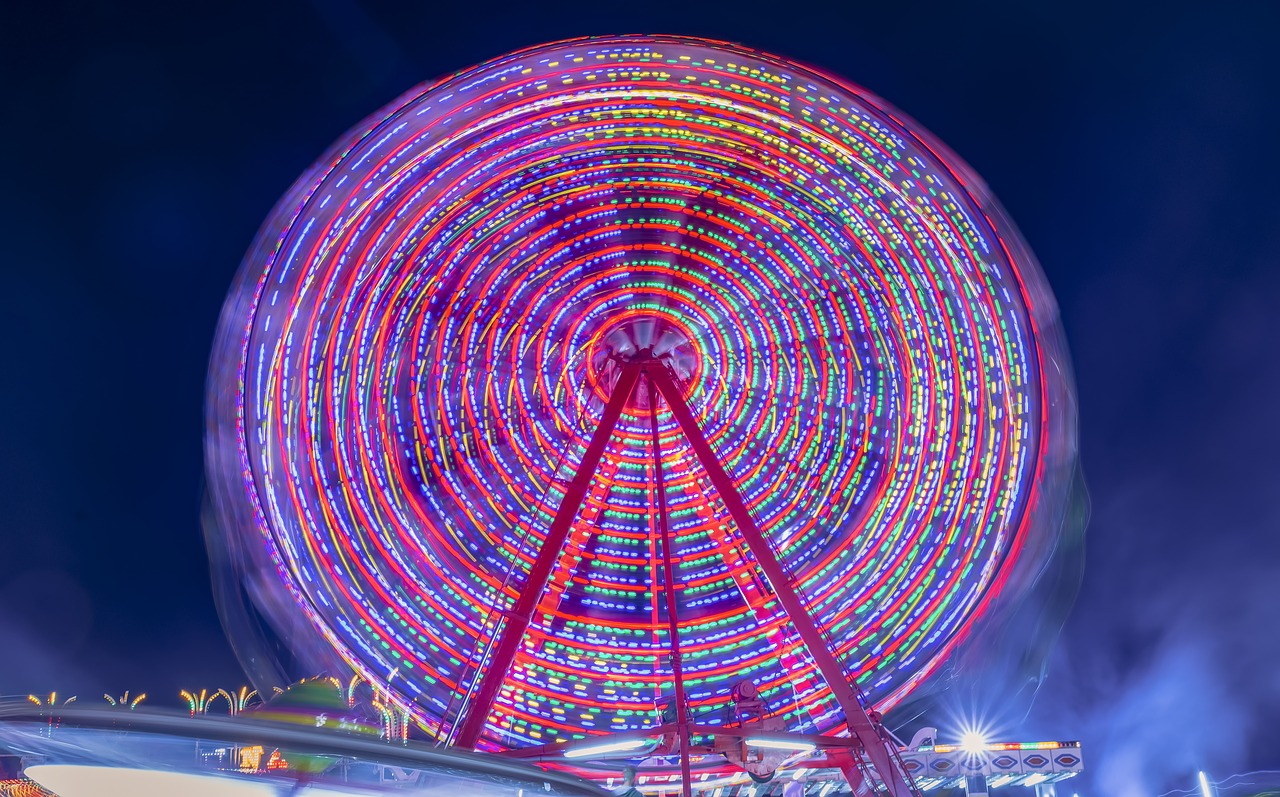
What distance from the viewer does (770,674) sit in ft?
36.7

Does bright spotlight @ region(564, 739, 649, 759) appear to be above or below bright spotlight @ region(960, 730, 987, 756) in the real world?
below

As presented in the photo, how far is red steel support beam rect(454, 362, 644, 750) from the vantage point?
753 centimetres

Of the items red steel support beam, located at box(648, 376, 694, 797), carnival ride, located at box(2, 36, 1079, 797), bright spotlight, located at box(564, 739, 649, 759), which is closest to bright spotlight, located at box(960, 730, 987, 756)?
carnival ride, located at box(2, 36, 1079, 797)

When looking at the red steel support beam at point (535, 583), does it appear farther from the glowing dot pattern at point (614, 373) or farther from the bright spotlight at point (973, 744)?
the bright spotlight at point (973, 744)

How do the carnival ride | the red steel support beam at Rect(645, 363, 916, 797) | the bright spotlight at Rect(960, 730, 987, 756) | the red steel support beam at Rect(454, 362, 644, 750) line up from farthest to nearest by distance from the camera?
the bright spotlight at Rect(960, 730, 987, 756) → the carnival ride → the red steel support beam at Rect(645, 363, 916, 797) → the red steel support beam at Rect(454, 362, 644, 750)

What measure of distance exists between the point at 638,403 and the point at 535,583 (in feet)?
15.0

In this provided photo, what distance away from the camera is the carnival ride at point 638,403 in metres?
9.59

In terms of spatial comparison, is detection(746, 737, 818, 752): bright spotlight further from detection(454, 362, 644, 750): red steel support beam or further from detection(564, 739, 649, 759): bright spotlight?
detection(454, 362, 644, 750): red steel support beam

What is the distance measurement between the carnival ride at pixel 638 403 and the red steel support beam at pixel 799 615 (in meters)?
0.04

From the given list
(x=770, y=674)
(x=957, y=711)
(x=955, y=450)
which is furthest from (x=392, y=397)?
(x=957, y=711)

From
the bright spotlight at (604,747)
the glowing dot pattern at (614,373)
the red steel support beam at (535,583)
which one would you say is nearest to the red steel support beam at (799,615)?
the red steel support beam at (535,583)

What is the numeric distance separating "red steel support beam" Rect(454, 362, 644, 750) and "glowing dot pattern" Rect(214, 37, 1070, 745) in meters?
1.06

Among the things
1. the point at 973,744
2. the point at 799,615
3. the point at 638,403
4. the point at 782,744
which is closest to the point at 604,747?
the point at 782,744

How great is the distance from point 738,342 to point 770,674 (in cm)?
429
